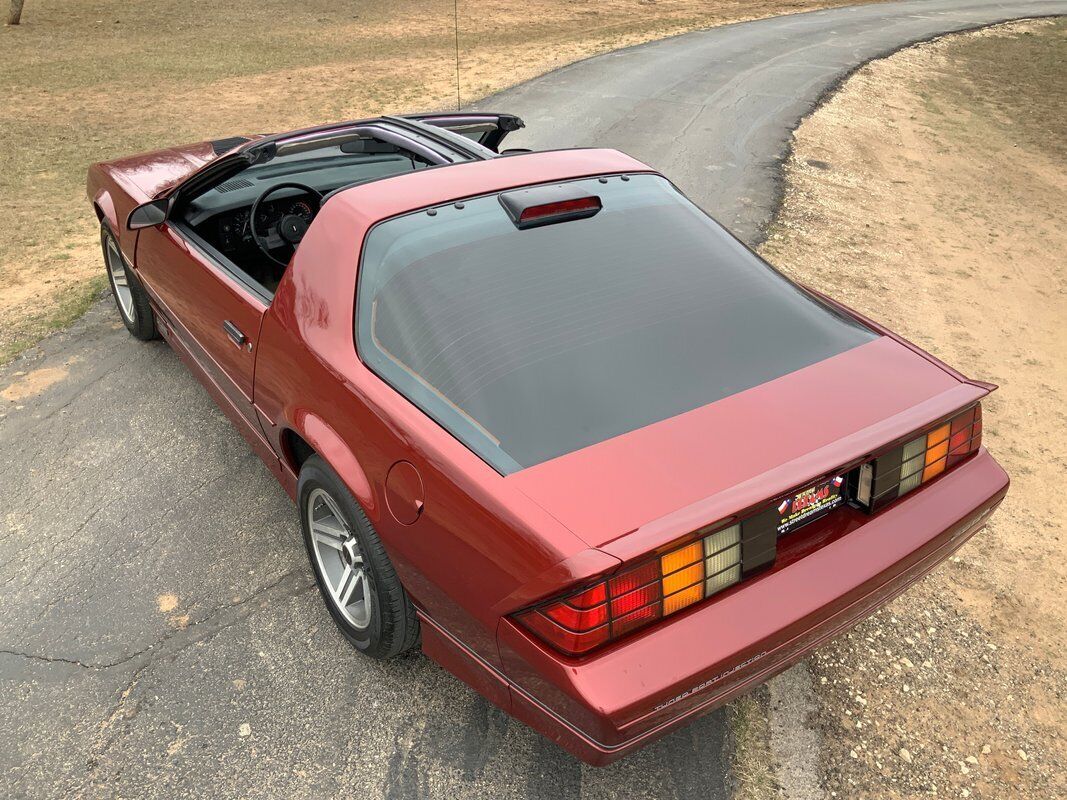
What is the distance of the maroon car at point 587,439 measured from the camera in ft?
6.33

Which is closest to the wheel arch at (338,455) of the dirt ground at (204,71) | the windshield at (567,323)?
the windshield at (567,323)

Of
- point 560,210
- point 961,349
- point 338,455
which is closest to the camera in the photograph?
point 338,455

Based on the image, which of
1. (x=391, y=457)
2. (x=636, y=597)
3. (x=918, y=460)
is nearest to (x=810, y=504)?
(x=918, y=460)

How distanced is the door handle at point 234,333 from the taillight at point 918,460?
226cm

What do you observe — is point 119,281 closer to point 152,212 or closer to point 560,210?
point 152,212

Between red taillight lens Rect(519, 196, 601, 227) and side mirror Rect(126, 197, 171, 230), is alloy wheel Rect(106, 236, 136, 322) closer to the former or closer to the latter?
side mirror Rect(126, 197, 171, 230)

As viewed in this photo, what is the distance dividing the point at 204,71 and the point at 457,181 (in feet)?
43.3

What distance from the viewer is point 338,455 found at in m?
2.55

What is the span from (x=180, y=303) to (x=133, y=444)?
820 millimetres

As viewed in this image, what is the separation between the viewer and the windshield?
86.0 inches

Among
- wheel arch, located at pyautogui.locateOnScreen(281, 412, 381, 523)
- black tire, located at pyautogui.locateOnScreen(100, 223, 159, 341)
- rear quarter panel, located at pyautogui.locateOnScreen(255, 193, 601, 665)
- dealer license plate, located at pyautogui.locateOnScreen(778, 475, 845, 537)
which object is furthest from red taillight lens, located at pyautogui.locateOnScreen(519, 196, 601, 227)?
black tire, located at pyautogui.locateOnScreen(100, 223, 159, 341)

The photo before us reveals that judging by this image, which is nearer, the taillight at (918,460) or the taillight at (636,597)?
the taillight at (636,597)

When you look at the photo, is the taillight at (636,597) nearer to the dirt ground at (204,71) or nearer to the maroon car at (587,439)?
the maroon car at (587,439)

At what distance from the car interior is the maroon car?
444mm
